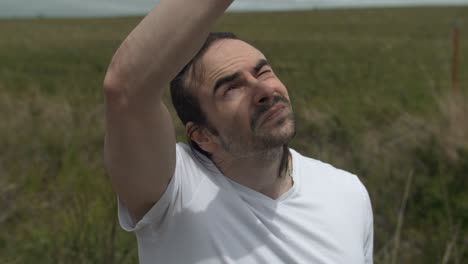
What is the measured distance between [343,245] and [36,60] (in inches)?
627

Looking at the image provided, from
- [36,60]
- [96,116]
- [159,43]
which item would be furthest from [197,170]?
[36,60]

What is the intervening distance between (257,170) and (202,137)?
0.63ft

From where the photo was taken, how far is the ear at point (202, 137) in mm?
1592

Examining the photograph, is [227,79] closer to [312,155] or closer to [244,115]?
[244,115]

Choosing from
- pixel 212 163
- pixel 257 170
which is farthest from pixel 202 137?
A: pixel 257 170

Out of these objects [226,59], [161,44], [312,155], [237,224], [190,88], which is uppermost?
[161,44]

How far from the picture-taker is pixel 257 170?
160 cm

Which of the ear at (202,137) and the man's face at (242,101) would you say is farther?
the ear at (202,137)

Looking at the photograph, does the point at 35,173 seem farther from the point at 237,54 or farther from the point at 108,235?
the point at 237,54

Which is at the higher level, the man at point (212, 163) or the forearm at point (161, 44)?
the forearm at point (161, 44)

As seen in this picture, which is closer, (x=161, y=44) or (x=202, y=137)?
(x=161, y=44)

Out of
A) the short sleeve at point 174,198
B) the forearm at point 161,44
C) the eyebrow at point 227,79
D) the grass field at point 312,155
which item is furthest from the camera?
the grass field at point 312,155

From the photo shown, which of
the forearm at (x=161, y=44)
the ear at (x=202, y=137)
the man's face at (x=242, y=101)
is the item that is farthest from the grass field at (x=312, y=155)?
the forearm at (x=161, y=44)

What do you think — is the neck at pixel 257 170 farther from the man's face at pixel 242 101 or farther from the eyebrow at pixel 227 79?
the eyebrow at pixel 227 79
